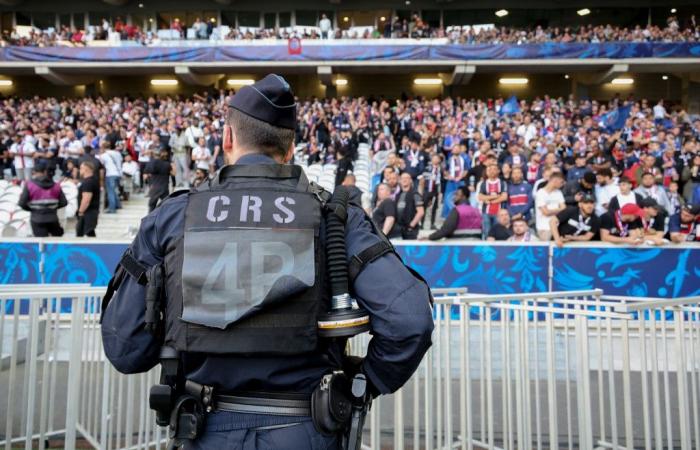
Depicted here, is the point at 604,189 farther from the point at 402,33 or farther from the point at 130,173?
the point at 402,33

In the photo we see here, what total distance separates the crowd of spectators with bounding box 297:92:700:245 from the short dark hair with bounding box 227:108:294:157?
6687 mm

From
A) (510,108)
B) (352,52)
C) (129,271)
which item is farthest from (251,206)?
(352,52)

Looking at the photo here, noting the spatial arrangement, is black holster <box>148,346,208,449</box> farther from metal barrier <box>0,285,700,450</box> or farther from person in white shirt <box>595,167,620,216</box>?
person in white shirt <box>595,167,620,216</box>

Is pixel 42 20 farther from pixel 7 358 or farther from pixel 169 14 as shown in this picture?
pixel 7 358

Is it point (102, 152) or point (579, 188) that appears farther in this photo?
point (102, 152)

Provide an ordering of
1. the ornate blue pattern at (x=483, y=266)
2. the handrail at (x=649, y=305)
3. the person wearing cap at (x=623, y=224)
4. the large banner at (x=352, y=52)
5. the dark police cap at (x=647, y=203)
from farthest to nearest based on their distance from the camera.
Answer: the large banner at (x=352, y=52)
the dark police cap at (x=647, y=203)
the person wearing cap at (x=623, y=224)
the ornate blue pattern at (x=483, y=266)
the handrail at (x=649, y=305)

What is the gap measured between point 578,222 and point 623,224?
626 mm

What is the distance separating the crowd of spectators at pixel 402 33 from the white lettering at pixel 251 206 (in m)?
30.8

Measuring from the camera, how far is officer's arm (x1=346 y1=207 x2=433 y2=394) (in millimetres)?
2010

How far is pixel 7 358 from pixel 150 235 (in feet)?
8.59

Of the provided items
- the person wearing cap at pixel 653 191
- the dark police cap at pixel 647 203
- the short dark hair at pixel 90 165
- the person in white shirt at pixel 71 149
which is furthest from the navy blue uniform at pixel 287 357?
the person in white shirt at pixel 71 149

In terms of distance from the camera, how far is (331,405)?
6.64ft

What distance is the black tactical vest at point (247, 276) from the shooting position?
6.59 ft

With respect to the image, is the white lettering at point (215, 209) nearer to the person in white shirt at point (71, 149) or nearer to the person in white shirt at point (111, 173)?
the person in white shirt at point (111, 173)
